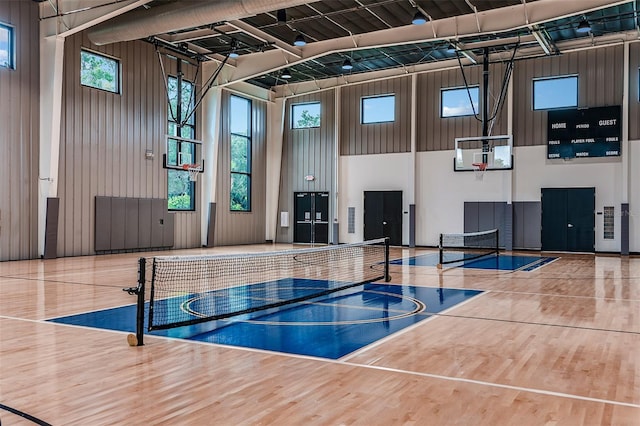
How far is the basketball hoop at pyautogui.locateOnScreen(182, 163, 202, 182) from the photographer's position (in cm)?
2047

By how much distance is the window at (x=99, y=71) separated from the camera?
1802cm

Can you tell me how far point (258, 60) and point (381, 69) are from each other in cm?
557

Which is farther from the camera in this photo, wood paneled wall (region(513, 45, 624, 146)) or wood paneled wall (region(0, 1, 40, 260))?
wood paneled wall (region(513, 45, 624, 146))

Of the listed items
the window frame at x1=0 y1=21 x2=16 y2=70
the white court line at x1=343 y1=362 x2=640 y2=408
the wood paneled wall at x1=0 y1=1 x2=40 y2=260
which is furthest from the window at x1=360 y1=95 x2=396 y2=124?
the white court line at x1=343 y1=362 x2=640 y2=408

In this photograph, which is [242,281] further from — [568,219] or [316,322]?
[568,219]

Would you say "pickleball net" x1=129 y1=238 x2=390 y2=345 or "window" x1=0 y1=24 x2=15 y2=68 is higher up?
"window" x1=0 y1=24 x2=15 y2=68

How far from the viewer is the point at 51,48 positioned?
16438 millimetres

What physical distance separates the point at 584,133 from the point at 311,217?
11885 mm

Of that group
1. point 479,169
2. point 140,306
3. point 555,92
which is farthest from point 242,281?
point 555,92

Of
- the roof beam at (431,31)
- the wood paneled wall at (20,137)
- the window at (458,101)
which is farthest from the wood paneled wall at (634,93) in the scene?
the wood paneled wall at (20,137)

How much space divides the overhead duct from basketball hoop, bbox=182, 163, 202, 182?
5029 millimetres

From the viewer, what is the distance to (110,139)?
1886cm

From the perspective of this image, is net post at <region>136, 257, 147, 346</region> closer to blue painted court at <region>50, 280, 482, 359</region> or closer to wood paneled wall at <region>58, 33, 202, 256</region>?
blue painted court at <region>50, 280, 482, 359</region>

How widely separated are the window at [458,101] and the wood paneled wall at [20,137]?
1503 cm
